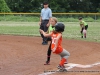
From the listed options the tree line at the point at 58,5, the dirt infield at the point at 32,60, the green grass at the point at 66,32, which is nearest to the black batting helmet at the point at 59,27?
the dirt infield at the point at 32,60

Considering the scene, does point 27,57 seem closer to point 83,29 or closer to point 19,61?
point 19,61

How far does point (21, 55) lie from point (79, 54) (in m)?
2.10

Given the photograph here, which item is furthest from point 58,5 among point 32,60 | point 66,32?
point 32,60

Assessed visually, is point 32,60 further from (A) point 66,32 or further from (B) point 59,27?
(A) point 66,32

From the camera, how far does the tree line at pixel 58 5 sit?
59703 mm

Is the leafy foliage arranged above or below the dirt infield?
below

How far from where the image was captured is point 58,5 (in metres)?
60.2

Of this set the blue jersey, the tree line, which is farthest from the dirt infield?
the tree line

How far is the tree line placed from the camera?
196ft

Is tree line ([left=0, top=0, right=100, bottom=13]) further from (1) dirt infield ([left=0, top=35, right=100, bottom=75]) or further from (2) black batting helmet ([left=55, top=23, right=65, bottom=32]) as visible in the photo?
(2) black batting helmet ([left=55, top=23, right=65, bottom=32])

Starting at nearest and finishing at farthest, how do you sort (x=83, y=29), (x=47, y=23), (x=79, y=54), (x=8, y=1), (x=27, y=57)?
1. (x=27, y=57)
2. (x=79, y=54)
3. (x=47, y=23)
4. (x=83, y=29)
5. (x=8, y=1)

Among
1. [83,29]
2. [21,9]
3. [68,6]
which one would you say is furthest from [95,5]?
[83,29]

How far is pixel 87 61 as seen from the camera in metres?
9.06

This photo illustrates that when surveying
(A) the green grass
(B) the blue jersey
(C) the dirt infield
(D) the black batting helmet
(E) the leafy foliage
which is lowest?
(E) the leafy foliage
